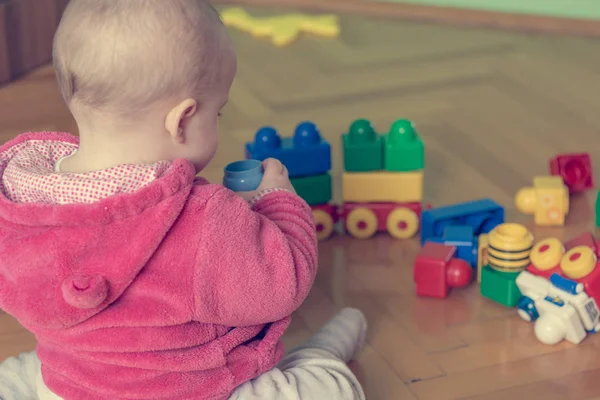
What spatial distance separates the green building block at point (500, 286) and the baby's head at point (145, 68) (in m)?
0.53

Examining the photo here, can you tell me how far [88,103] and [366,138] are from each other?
64cm

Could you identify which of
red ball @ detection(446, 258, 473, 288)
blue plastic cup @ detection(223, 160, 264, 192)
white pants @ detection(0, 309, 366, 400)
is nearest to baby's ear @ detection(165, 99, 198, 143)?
blue plastic cup @ detection(223, 160, 264, 192)

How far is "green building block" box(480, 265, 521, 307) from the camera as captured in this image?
1.22 metres

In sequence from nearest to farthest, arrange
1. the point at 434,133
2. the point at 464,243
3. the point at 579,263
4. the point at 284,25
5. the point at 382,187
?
the point at 579,263 < the point at 464,243 < the point at 382,187 < the point at 434,133 < the point at 284,25

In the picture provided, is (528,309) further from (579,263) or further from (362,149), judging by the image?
(362,149)

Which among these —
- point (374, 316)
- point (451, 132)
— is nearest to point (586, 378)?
point (374, 316)

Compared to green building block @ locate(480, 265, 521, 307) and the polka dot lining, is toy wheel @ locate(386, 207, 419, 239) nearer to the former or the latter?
green building block @ locate(480, 265, 521, 307)

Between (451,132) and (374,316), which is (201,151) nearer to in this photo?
(374,316)

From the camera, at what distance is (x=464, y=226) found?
1.35 m

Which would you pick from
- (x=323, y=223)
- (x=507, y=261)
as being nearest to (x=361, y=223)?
(x=323, y=223)

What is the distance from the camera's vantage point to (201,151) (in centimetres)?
90

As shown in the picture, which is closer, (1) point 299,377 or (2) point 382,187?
(1) point 299,377

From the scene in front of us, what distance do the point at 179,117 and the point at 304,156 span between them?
537mm

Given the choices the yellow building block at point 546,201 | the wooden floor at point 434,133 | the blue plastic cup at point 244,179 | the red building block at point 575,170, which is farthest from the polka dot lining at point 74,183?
the red building block at point 575,170
